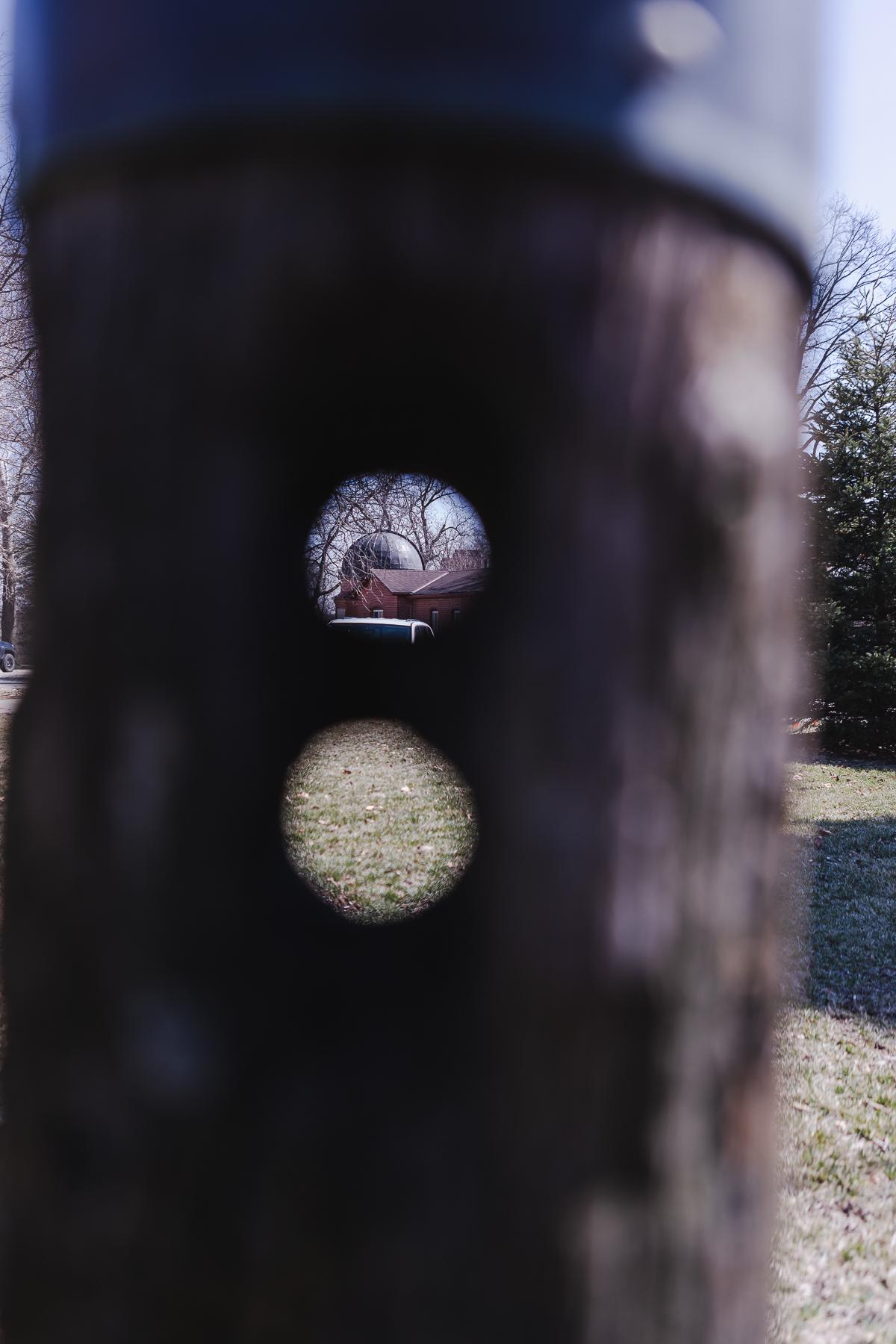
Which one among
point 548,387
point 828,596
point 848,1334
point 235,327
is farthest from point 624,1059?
point 828,596

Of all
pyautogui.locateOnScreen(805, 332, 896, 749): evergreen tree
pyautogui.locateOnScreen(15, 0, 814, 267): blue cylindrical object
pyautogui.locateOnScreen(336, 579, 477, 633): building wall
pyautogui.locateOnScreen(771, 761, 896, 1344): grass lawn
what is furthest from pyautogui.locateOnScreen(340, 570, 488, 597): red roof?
pyautogui.locateOnScreen(15, 0, 814, 267): blue cylindrical object

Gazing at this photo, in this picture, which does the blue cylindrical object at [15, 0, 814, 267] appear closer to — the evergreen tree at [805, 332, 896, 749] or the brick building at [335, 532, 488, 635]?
the evergreen tree at [805, 332, 896, 749]

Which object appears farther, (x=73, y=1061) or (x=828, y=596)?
(x=828, y=596)

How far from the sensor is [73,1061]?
29.9 inches

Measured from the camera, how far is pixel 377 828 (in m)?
9.35

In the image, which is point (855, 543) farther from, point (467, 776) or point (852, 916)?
point (467, 776)

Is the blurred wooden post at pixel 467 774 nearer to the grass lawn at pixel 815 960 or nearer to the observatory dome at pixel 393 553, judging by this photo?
the grass lawn at pixel 815 960

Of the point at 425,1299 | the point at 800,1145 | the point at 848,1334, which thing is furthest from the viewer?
the point at 800,1145

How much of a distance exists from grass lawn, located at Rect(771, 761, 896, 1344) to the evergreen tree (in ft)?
29.1

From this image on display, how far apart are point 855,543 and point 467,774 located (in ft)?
64.1

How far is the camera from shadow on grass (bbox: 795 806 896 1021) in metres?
5.98

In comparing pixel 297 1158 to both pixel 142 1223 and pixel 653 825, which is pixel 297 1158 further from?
pixel 653 825

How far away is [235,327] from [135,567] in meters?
0.21

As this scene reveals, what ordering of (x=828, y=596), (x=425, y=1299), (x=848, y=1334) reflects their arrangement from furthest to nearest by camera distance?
(x=828, y=596)
(x=848, y=1334)
(x=425, y=1299)
